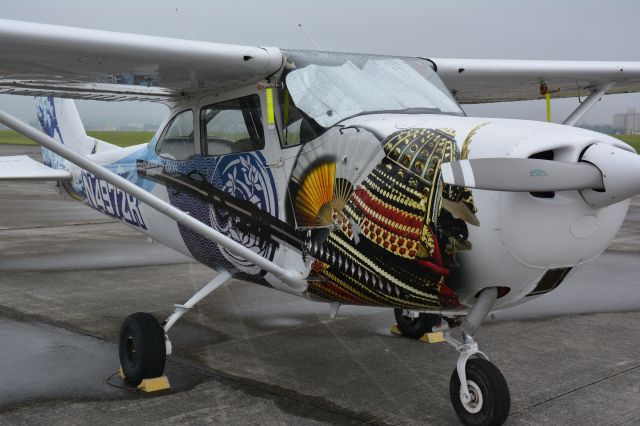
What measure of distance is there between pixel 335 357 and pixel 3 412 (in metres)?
2.44

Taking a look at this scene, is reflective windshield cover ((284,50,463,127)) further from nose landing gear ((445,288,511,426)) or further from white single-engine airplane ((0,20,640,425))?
nose landing gear ((445,288,511,426))

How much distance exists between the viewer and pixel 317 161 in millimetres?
4328

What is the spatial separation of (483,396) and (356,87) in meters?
2.05

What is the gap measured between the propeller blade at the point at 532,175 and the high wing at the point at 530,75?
8.30 feet

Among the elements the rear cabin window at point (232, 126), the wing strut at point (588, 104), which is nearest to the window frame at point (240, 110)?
the rear cabin window at point (232, 126)

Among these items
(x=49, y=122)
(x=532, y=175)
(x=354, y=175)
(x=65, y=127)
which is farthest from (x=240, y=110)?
(x=49, y=122)

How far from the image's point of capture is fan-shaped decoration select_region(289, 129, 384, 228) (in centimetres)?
396

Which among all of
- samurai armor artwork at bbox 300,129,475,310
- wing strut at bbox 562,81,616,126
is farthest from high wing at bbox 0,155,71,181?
wing strut at bbox 562,81,616,126

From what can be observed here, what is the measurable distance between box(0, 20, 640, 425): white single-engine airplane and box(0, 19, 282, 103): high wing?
0.05 feet

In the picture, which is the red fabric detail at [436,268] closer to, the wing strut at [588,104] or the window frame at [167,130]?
the window frame at [167,130]

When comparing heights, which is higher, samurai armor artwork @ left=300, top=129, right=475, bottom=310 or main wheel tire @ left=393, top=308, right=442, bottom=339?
samurai armor artwork @ left=300, top=129, right=475, bottom=310

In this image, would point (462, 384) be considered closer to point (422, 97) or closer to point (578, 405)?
point (578, 405)

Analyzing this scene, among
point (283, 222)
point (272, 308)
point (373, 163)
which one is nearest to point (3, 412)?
point (283, 222)

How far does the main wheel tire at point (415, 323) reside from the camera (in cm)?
606
